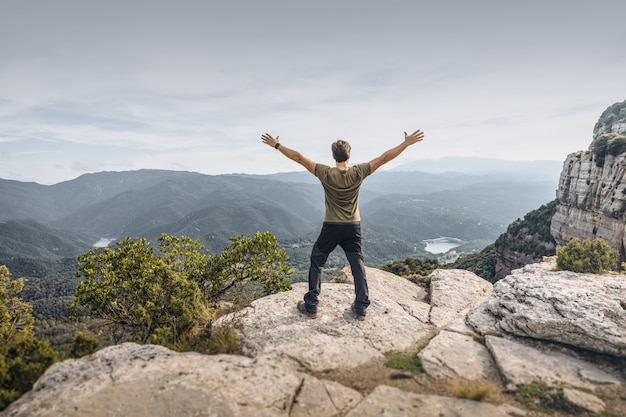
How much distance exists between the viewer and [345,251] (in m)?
8.05

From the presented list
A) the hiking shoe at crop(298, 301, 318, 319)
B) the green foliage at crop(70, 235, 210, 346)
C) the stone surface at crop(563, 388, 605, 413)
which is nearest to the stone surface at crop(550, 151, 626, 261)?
the stone surface at crop(563, 388, 605, 413)

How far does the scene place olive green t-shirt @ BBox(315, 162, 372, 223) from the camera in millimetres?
7617

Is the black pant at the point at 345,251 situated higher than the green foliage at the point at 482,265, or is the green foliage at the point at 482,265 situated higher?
the black pant at the point at 345,251

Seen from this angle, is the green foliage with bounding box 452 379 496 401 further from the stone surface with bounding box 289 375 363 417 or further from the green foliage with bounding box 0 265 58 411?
the green foliage with bounding box 0 265 58 411

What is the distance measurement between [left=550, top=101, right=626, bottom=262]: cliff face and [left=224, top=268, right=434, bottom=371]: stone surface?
202 ft

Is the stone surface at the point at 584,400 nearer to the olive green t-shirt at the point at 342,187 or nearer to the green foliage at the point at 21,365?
the olive green t-shirt at the point at 342,187

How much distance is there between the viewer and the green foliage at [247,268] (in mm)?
13258

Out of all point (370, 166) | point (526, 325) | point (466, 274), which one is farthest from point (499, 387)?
point (466, 274)

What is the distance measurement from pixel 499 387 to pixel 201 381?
5.42 meters

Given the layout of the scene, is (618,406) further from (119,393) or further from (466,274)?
(466,274)

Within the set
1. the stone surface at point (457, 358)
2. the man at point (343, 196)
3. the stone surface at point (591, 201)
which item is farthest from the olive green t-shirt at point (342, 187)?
the stone surface at point (591, 201)

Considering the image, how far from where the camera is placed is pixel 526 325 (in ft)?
24.9

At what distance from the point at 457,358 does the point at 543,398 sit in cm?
168

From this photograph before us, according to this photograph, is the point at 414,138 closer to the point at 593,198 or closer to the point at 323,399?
the point at 323,399
